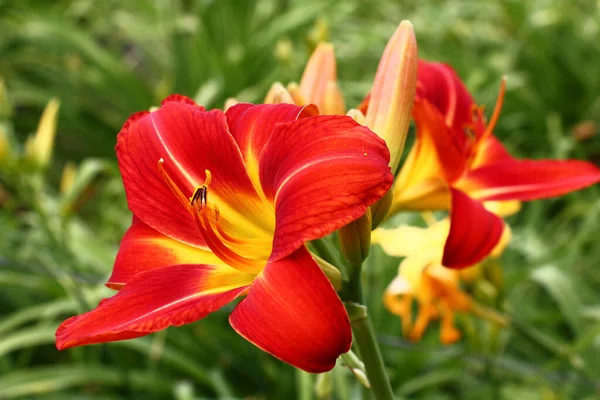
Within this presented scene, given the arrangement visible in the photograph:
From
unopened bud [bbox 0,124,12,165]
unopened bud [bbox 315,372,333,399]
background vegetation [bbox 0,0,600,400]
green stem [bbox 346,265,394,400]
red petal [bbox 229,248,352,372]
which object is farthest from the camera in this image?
background vegetation [bbox 0,0,600,400]

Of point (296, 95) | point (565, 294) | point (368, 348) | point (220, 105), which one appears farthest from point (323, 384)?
point (220, 105)

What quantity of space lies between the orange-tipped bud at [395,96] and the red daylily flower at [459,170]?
7cm

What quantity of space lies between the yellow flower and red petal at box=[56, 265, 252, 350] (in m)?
0.30

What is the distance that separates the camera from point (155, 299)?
0.56 metres

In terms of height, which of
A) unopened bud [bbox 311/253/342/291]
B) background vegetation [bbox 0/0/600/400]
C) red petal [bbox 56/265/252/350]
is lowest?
background vegetation [bbox 0/0/600/400]

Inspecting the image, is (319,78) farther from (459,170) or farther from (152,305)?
(152,305)

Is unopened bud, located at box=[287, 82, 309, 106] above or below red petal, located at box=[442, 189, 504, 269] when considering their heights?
above

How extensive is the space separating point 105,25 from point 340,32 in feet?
4.85

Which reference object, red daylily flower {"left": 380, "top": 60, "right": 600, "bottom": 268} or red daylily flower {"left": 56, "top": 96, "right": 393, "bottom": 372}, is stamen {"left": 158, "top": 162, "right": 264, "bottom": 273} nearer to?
red daylily flower {"left": 56, "top": 96, "right": 393, "bottom": 372}

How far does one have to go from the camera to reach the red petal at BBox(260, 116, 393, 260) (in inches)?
19.3

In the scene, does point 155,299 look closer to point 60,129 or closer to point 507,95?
point 507,95

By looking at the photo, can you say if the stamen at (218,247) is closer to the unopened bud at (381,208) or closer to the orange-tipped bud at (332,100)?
the unopened bud at (381,208)

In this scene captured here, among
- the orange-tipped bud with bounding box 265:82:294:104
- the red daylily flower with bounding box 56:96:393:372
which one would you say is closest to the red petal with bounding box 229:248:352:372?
the red daylily flower with bounding box 56:96:393:372

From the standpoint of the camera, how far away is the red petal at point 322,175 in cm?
49
